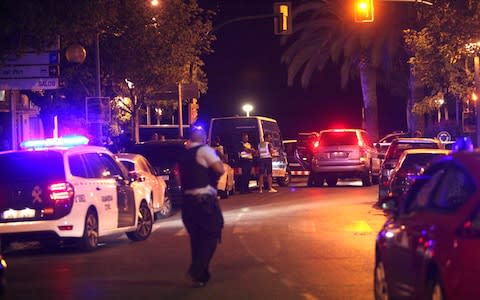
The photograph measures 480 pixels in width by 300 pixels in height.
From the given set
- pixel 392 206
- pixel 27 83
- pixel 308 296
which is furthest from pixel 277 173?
pixel 392 206

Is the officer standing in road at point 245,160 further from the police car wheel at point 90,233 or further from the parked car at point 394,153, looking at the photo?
the police car wheel at point 90,233

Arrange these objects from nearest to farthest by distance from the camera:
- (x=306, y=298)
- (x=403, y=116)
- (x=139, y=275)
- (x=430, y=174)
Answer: (x=430, y=174), (x=306, y=298), (x=139, y=275), (x=403, y=116)

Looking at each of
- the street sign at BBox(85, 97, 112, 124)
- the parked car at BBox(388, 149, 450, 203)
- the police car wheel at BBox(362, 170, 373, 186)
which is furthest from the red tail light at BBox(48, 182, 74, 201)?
the police car wheel at BBox(362, 170, 373, 186)

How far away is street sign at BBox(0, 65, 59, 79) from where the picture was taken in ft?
76.3

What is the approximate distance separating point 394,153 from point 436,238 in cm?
1843

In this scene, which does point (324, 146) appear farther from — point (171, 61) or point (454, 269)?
point (454, 269)

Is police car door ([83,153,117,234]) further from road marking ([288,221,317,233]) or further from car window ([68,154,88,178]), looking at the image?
road marking ([288,221,317,233])

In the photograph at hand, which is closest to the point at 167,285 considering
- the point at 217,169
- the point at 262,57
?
the point at 217,169

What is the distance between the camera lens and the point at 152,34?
33.4 metres

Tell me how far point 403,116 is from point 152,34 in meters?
44.3

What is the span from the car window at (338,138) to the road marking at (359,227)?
13.1m

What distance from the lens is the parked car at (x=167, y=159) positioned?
24.0m

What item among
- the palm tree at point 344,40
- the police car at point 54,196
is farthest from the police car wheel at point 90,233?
the palm tree at point 344,40

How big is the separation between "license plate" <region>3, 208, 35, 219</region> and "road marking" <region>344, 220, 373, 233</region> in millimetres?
6033
